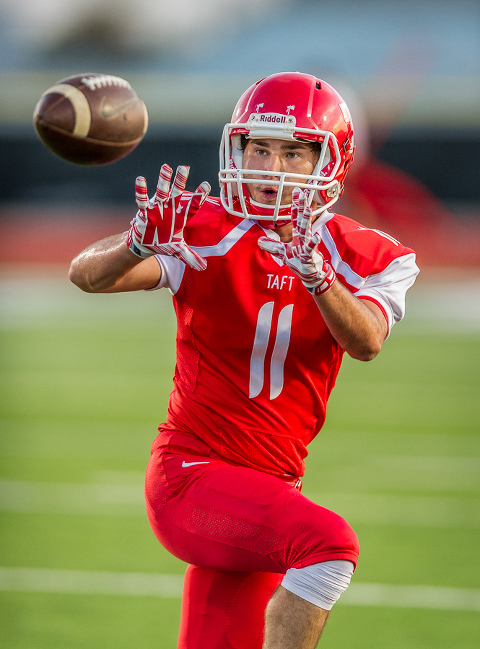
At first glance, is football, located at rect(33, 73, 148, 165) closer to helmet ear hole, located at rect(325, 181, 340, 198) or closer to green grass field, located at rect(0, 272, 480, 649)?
helmet ear hole, located at rect(325, 181, 340, 198)

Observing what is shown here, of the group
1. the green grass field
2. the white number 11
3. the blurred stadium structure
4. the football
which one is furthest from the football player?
the blurred stadium structure

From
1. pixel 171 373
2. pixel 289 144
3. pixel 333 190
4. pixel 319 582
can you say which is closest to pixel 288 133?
pixel 289 144

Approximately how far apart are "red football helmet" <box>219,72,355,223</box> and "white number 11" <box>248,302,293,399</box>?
26 centimetres

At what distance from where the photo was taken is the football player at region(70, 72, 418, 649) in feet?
8.25

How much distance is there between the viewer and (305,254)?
2.32m

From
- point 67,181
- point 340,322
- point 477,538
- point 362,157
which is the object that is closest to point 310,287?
point 340,322

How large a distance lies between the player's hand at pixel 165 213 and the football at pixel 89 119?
1.93 ft

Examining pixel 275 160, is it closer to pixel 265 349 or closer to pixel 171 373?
pixel 265 349

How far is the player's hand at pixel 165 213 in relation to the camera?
2.41m

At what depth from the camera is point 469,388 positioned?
28.2ft

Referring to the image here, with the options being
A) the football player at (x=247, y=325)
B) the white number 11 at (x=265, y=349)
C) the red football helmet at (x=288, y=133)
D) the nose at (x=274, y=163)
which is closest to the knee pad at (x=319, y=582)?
the football player at (x=247, y=325)

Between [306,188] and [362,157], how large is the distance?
14.8m

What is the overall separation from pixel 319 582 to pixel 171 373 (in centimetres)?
683

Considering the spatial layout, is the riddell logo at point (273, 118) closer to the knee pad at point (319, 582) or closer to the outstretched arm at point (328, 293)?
the outstretched arm at point (328, 293)
